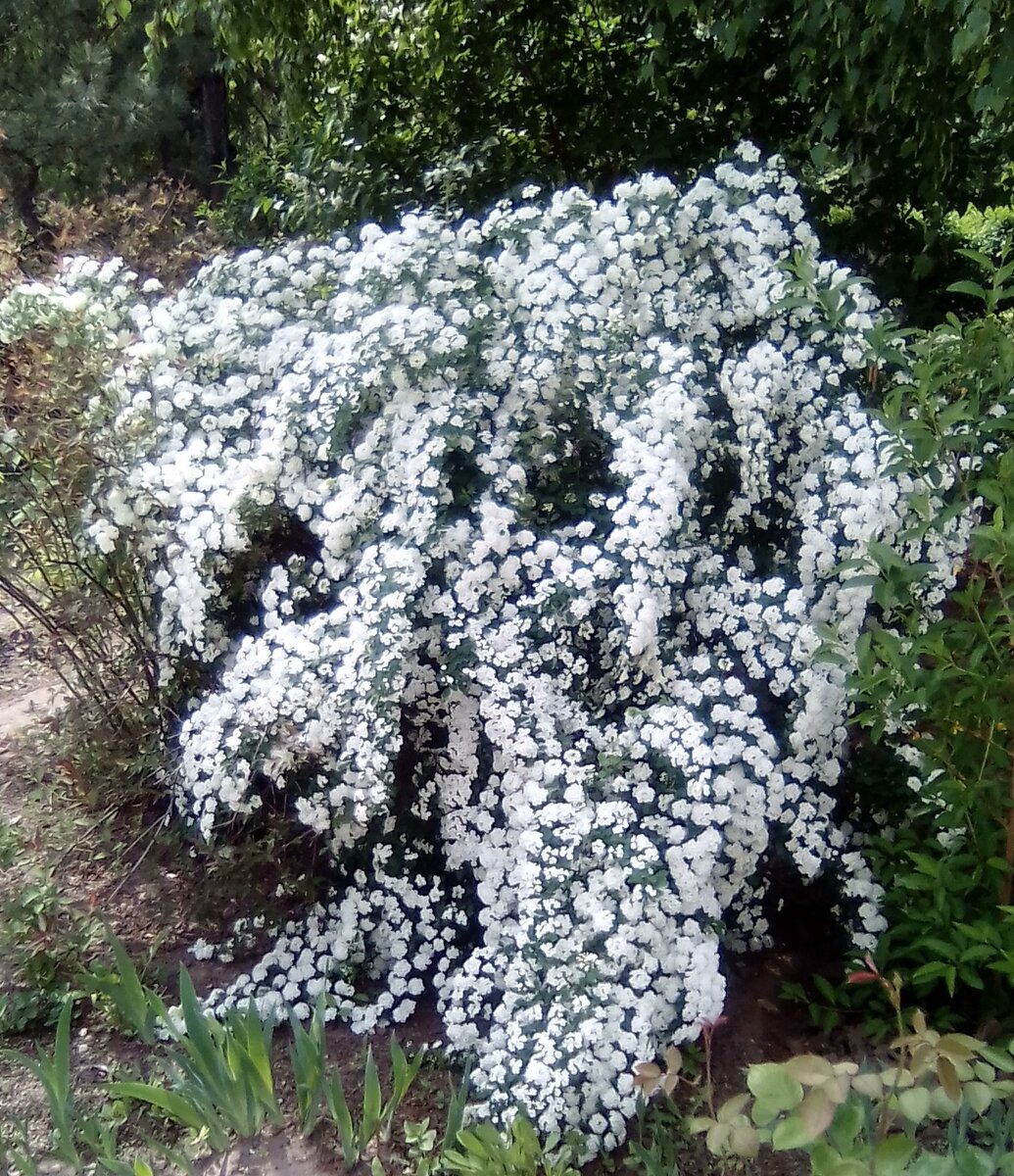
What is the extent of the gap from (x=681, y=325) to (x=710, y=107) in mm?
1380

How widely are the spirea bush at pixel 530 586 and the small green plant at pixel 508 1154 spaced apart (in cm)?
6

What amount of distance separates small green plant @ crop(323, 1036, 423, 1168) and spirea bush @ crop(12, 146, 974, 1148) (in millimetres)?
171

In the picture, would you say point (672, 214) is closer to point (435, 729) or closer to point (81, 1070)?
point (435, 729)

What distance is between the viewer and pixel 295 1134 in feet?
7.39

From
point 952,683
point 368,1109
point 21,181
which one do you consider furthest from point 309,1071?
point 21,181

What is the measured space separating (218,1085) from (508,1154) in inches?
24.2

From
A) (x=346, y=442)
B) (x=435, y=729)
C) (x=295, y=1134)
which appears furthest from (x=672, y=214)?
(x=295, y=1134)

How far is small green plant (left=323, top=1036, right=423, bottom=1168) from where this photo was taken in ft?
6.78

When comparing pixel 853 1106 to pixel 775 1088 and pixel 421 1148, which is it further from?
pixel 421 1148

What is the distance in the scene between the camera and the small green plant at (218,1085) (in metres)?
2.10

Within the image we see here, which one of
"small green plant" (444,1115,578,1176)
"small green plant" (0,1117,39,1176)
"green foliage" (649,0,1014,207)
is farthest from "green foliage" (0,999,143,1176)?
"green foliage" (649,0,1014,207)

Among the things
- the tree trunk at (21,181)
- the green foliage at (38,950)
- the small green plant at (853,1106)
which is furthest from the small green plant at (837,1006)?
the tree trunk at (21,181)

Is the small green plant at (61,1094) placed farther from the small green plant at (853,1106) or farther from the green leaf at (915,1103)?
the green leaf at (915,1103)

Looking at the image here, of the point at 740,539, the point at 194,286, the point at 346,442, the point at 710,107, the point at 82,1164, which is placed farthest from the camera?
the point at 710,107
